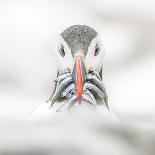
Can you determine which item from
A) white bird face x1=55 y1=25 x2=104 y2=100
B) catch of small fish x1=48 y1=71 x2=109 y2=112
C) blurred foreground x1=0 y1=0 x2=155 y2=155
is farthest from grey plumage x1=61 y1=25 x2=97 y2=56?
blurred foreground x1=0 y1=0 x2=155 y2=155

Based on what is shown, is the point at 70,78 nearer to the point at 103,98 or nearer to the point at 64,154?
the point at 103,98

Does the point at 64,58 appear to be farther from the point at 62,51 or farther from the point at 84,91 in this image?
the point at 84,91

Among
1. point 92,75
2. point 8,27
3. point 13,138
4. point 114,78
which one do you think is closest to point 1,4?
point 8,27

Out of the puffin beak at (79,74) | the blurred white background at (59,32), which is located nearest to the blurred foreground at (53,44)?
the blurred white background at (59,32)

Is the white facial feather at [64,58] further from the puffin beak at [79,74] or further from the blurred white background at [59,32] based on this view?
the blurred white background at [59,32]

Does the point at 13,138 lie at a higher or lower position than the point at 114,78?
lower
